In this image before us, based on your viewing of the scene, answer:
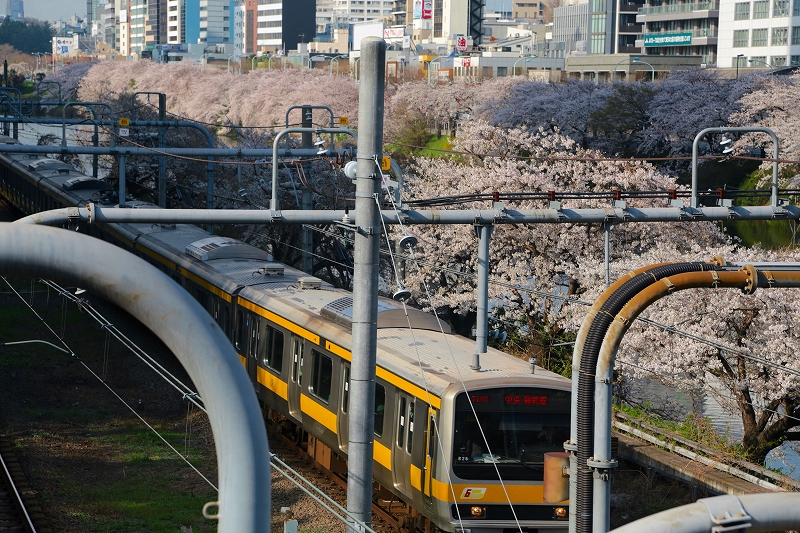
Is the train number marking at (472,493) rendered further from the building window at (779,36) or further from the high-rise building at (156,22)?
the high-rise building at (156,22)

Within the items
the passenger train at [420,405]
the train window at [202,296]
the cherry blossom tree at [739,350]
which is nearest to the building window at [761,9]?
the cherry blossom tree at [739,350]

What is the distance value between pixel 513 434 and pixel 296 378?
13.5 ft

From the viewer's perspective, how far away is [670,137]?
4584cm

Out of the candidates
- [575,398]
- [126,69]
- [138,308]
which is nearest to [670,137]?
[575,398]

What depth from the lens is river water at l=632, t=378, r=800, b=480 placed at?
18.5 metres

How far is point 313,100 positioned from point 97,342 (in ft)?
134

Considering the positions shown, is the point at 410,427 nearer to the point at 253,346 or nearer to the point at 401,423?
the point at 401,423

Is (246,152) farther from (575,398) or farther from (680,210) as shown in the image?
(575,398)

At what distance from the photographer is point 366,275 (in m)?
7.90

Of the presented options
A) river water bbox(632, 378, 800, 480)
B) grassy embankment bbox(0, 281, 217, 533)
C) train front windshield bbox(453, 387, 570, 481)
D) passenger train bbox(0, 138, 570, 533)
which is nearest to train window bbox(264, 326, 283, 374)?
passenger train bbox(0, 138, 570, 533)

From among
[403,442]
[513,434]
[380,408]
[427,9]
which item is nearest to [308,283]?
[380,408]

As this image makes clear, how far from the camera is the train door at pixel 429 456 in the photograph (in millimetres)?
10188

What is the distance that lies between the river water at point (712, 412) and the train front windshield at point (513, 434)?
27.4ft

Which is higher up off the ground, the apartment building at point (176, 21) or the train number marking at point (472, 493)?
the apartment building at point (176, 21)
